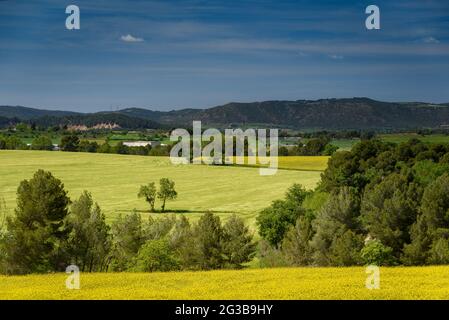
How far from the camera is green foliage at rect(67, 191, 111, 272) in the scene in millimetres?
44656

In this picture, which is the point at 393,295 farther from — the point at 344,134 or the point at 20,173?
the point at 344,134

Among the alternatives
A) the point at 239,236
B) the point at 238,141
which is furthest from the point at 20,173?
the point at 239,236

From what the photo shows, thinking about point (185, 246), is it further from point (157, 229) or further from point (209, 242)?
point (157, 229)

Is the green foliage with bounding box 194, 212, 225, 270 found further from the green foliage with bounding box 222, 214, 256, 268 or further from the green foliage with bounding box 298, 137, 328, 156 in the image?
the green foliage with bounding box 298, 137, 328, 156

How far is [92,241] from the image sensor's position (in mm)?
45781

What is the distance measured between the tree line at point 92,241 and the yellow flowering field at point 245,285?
9066 mm

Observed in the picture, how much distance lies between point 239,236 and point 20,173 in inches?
3012

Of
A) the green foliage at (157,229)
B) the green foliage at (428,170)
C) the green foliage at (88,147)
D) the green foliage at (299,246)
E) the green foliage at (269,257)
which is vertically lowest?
the green foliage at (269,257)

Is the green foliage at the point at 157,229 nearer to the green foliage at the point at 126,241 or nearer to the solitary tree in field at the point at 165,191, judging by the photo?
the green foliage at the point at 126,241

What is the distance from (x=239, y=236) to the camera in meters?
52.8

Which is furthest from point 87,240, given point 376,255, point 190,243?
point 376,255

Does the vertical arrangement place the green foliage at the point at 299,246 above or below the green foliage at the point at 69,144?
below

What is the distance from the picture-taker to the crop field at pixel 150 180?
89500mm

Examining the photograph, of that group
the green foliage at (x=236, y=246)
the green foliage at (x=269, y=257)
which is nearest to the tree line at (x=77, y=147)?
the green foliage at (x=269, y=257)
